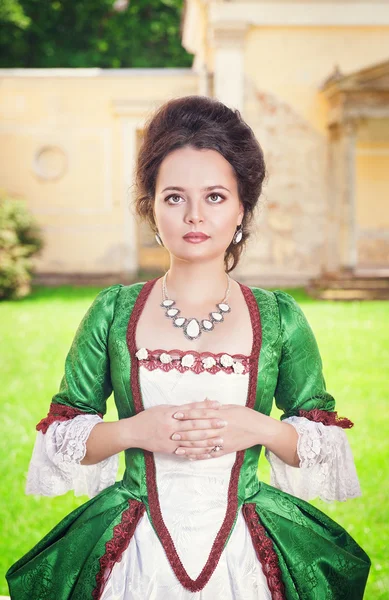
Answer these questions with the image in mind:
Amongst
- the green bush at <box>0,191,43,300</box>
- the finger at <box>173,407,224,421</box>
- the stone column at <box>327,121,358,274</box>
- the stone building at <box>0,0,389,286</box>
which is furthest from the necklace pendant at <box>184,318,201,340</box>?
the stone column at <box>327,121,358,274</box>

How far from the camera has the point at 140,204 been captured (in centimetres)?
183

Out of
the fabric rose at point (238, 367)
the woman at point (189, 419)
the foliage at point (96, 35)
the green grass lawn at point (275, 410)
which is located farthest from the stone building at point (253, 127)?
the foliage at point (96, 35)

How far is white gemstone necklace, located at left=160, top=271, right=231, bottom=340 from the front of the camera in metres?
1.69

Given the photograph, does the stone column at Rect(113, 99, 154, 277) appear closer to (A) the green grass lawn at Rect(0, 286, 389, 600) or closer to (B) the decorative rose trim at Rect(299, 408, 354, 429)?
(A) the green grass lawn at Rect(0, 286, 389, 600)

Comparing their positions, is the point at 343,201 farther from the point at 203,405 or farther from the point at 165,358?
the point at 203,405

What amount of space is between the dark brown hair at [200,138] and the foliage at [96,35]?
18641 mm

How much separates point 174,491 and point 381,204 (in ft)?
43.4

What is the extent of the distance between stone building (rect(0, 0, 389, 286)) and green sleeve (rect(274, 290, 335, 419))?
7414 millimetres

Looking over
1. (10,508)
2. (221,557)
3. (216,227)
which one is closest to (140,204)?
(216,227)

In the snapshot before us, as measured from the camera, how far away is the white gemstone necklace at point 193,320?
1.69 meters

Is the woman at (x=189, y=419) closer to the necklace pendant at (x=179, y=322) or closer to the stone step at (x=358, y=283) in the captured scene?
the necklace pendant at (x=179, y=322)

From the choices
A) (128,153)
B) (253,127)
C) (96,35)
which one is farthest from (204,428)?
(96,35)

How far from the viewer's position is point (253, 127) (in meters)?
10.8

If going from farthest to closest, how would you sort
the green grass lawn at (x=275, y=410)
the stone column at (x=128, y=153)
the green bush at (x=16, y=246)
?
the stone column at (x=128, y=153) → the green bush at (x=16, y=246) → the green grass lawn at (x=275, y=410)
